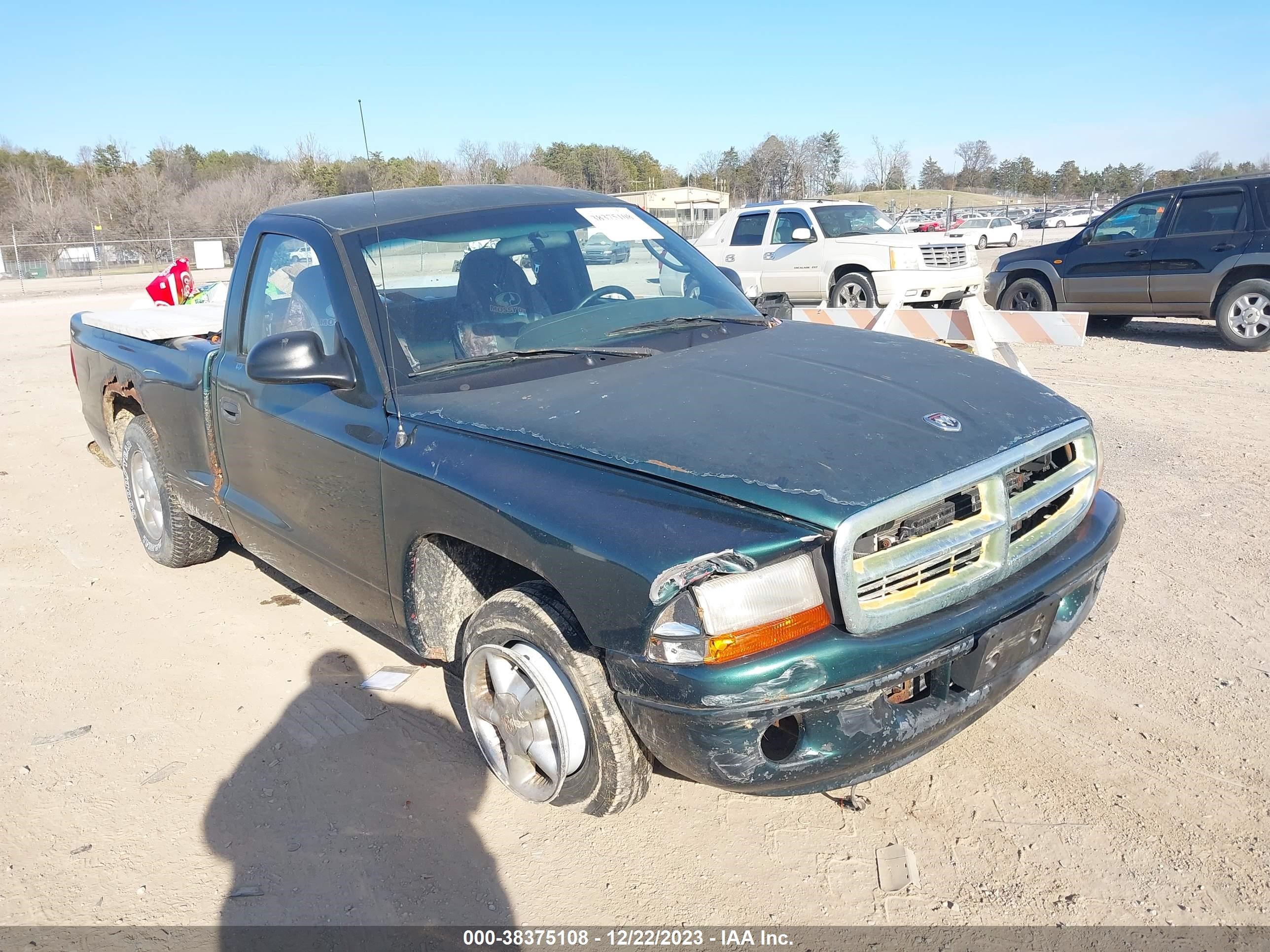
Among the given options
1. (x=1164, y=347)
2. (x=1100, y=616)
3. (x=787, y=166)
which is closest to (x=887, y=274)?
(x=1164, y=347)

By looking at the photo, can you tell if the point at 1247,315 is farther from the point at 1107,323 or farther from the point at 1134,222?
the point at 1107,323

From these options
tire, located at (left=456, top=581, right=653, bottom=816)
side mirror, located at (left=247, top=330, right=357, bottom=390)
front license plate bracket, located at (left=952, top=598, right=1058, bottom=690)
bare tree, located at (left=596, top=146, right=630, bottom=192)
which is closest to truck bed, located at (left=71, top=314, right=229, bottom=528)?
side mirror, located at (left=247, top=330, right=357, bottom=390)

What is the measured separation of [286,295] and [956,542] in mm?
2768

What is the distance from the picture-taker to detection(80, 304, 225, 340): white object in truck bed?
16.0 feet

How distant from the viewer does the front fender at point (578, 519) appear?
2.21 metres

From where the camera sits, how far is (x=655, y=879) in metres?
2.64

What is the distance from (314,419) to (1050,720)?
2819 mm

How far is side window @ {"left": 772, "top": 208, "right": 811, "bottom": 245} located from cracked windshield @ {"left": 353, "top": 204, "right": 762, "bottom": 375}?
1036 centimetres

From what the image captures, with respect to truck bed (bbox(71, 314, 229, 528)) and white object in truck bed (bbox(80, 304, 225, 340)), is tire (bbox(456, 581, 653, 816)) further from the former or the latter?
white object in truck bed (bbox(80, 304, 225, 340))

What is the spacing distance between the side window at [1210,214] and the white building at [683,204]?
62.3 feet

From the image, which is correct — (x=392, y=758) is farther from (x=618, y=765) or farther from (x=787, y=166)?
(x=787, y=166)

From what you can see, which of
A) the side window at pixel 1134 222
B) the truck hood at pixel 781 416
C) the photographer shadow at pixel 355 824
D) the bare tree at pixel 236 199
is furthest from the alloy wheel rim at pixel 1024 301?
the bare tree at pixel 236 199

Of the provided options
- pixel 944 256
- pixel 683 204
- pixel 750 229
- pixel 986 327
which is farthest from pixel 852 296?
pixel 683 204

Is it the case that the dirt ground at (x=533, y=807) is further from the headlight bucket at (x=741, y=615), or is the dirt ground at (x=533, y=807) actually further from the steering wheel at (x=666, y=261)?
the steering wheel at (x=666, y=261)
